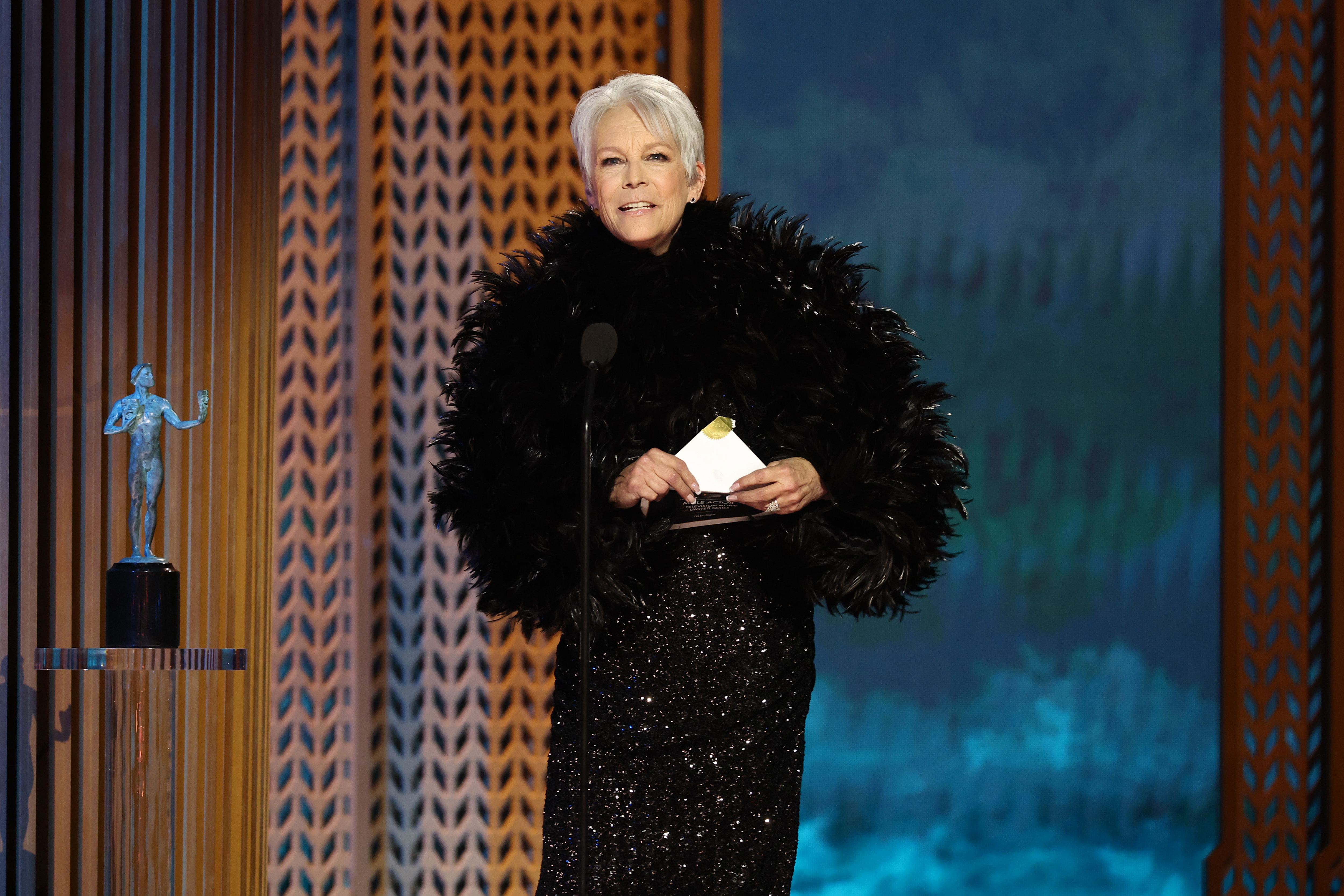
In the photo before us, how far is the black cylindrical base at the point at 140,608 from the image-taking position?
6.75ft

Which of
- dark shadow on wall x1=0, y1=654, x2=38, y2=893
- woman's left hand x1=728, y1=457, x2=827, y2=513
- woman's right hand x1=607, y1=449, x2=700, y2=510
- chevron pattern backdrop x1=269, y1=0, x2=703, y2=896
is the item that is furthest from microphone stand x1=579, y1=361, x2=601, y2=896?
chevron pattern backdrop x1=269, y1=0, x2=703, y2=896

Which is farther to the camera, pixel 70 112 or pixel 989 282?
pixel 989 282

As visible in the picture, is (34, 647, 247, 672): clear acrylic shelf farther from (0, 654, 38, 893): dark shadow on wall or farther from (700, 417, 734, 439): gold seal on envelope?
(700, 417, 734, 439): gold seal on envelope

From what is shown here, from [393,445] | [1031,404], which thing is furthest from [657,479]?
[1031,404]

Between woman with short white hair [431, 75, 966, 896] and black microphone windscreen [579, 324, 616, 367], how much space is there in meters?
0.21

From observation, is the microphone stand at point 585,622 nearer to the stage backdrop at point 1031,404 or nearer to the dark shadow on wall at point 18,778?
the dark shadow on wall at point 18,778

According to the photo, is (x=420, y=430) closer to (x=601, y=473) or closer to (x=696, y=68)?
(x=696, y=68)

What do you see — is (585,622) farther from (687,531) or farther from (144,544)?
(144,544)

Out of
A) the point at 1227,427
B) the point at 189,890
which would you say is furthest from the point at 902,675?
the point at 189,890

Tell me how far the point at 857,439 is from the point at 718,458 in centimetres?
24

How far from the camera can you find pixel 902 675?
12.1 feet

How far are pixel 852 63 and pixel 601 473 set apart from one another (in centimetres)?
243

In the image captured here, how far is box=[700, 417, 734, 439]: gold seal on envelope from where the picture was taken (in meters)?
1.69

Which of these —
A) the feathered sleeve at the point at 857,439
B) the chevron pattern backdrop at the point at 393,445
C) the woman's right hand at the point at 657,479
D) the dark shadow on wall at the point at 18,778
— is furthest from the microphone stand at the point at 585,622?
the chevron pattern backdrop at the point at 393,445
